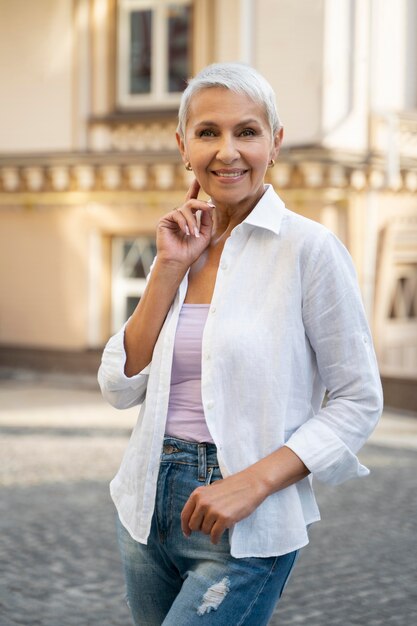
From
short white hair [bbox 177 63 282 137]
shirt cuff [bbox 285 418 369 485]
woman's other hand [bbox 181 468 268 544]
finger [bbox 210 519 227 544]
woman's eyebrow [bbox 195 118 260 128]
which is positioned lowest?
finger [bbox 210 519 227 544]

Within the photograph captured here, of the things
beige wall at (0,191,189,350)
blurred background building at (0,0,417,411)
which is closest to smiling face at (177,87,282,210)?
blurred background building at (0,0,417,411)

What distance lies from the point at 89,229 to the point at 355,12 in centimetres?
449

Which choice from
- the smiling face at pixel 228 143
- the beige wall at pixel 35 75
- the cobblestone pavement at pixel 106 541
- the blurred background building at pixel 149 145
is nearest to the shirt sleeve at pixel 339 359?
the smiling face at pixel 228 143

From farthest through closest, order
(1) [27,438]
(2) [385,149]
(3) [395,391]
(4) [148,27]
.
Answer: (4) [148,27] < (2) [385,149] < (3) [395,391] < (1) [27,438]

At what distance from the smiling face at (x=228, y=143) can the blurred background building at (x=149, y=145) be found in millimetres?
10562

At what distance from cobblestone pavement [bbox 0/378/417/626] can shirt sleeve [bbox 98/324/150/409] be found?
9.05 feet

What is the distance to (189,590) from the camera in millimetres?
2254

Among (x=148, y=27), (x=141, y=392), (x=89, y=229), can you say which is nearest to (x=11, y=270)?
(x=89, y=229)

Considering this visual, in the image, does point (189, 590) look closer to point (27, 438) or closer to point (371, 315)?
point (27, 438)

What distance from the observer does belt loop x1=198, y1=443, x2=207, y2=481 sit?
230 centimetres

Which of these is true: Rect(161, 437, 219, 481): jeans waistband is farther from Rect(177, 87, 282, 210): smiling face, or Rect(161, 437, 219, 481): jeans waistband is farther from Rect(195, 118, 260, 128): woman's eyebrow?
Rect(195, 118, 260, 128): woman's eyebrow

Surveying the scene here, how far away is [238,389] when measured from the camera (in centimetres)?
227

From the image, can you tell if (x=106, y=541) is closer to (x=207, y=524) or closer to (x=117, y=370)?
(x=117, y=370)

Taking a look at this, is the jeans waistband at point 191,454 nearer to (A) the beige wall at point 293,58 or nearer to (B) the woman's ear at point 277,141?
(B) the woman's ear at point 277,141
